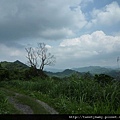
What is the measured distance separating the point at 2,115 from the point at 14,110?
5.22 ft

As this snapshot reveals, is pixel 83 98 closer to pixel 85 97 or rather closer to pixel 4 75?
pixel 85 97

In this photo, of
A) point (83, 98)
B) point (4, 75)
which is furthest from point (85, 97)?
point (4, 75)

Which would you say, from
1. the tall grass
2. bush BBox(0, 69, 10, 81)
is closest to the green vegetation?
the tall grass

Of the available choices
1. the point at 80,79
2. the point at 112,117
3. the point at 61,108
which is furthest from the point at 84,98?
the point at 112,117

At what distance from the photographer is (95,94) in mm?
12281

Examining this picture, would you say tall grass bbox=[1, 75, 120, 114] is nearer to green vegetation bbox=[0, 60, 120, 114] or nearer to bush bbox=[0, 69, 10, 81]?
green vegetation bbox=[0, 60, 120, 114]

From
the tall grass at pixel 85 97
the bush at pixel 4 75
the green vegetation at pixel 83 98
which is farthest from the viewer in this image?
the bush at pixel 4 75

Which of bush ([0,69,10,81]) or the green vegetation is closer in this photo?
the green vegetation

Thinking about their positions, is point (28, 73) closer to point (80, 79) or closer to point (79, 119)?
point (80, 79)

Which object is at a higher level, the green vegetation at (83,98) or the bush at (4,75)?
the bush at (4,75)

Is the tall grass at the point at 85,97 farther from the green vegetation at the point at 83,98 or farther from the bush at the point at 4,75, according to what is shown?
the bush at the point at 4,75

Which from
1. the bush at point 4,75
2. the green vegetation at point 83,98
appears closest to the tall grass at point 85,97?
the green vegetation at point 83,98

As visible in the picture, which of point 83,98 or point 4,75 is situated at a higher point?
point 4,75

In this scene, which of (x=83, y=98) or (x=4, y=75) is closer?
(x=83, y=98)
